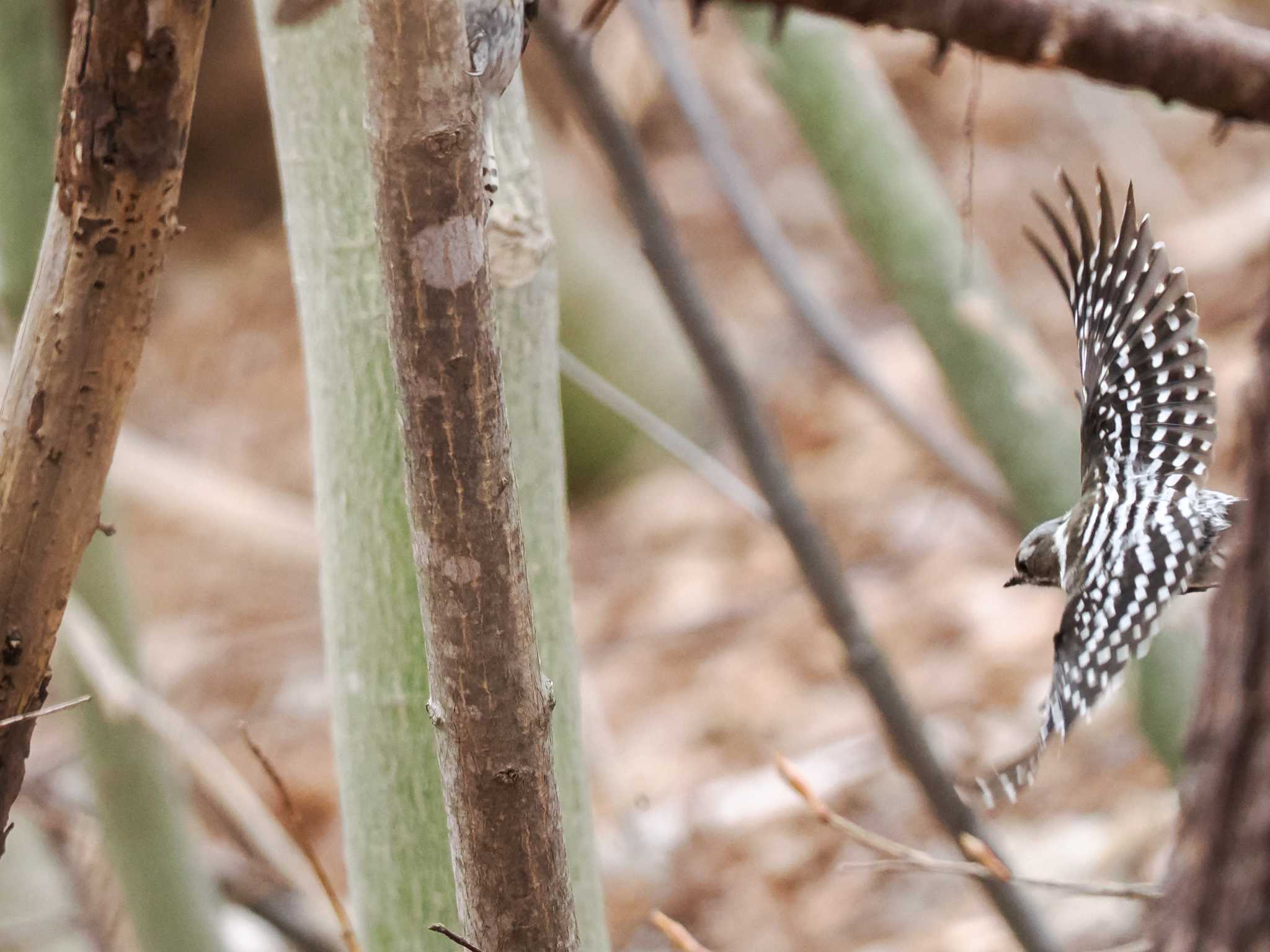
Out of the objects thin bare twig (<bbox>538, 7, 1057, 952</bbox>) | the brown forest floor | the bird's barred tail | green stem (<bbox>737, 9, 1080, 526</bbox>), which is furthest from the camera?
the brown forest floor

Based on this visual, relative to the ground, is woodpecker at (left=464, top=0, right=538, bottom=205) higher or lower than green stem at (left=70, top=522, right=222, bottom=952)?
higher

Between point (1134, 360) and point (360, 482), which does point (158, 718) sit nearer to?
point (360, 482)

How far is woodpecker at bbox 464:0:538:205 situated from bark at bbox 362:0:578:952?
20 centimetres

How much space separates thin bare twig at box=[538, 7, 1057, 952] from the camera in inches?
49.9

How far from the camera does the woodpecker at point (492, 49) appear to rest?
70 cm

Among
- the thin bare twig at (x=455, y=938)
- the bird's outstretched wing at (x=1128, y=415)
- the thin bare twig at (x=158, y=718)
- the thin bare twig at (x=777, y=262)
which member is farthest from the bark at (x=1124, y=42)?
the thin bare twig at (x=158, y=718)

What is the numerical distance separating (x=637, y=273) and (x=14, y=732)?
3.05 m

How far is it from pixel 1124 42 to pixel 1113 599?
45cm

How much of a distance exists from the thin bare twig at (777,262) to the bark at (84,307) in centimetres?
96

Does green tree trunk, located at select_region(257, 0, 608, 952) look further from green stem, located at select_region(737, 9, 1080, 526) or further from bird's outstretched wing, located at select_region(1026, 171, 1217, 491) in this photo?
green stem, located at select_region(737, 9, 1080, 526)

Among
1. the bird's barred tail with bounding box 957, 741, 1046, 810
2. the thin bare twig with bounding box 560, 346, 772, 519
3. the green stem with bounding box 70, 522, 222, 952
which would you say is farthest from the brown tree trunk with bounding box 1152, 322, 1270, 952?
the green stem with bounding box 70, 522, 222, 952

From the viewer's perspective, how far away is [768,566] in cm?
286

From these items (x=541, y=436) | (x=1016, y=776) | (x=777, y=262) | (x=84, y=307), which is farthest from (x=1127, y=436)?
(x=777, y=262)

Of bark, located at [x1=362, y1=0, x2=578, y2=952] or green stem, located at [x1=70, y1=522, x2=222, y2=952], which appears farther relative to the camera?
green stem, located at [x1=70, y1=522, x2=222, y2=952]
